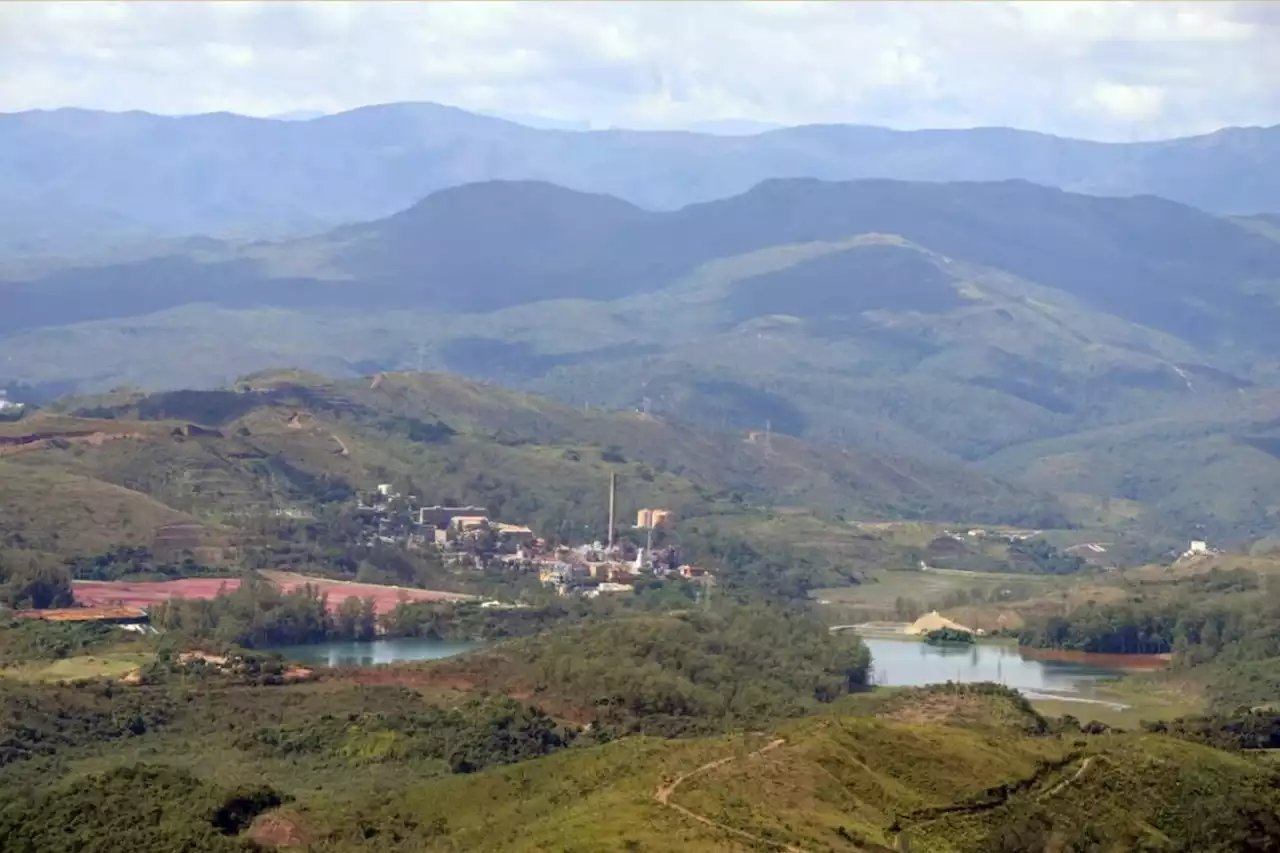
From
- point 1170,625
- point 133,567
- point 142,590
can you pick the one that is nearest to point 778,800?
point 1170,625

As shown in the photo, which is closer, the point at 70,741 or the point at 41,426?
the point at 70,741

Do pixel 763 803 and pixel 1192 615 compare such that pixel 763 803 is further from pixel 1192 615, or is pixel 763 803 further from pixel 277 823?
pixel 1192 615

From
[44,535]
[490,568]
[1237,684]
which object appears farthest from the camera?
[490,568]

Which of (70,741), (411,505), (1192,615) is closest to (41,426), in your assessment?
(411,505)

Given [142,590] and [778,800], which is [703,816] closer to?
[778,800]

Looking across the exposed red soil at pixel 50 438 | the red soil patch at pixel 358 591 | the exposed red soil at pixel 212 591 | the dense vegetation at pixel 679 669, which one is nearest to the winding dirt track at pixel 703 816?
the dense vegetation at pixel 679 669

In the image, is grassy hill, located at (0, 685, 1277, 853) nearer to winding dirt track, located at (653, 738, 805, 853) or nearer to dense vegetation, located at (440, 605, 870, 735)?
winding dirt track, located at (653, 738, 805, 853)
